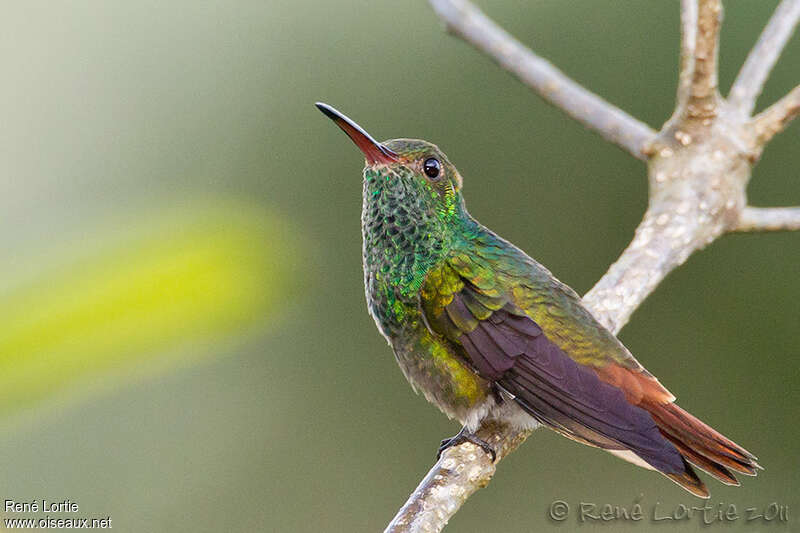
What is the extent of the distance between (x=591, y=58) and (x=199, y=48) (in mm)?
2794

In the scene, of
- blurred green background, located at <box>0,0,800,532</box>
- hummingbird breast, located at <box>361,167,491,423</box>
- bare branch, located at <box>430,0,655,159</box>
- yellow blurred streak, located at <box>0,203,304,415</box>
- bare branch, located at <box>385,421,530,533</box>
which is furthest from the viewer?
blurred green background, located at <box>0,0,800,532</box>

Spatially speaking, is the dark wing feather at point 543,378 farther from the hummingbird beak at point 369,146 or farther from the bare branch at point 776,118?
the bare branch at point 776,118

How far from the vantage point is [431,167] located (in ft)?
8.11

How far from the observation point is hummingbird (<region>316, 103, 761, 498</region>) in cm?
198

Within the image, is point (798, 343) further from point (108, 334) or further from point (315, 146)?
point (108, 334)

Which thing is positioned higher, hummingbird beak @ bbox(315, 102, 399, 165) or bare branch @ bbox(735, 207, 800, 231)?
hummingbird beak @ bbox(315, 102, 399, 165)

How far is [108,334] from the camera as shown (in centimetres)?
51

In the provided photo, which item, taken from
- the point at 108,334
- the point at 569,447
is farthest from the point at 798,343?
the point at 108,334

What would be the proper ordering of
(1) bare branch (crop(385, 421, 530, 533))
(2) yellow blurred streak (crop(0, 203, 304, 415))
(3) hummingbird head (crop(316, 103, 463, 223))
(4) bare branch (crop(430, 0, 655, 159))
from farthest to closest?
(4) bare branch (crop(430, 0, 655, 159)) → (3) hummingbird head (crop(316, 103, 463, 223)) → (1) bare branch (crop(385, 421, 530, 533)) → (2) yellow blurred streak (crop(0, 203, 304, 415))

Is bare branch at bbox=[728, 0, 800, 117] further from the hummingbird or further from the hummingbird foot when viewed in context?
the hummingbird foot

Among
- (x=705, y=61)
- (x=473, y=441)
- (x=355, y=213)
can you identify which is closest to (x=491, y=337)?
(x=473, y=441)

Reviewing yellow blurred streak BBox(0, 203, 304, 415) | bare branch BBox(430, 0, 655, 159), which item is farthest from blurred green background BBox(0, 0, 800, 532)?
yellow blurred streak BBox(0, 203, 304, 415)

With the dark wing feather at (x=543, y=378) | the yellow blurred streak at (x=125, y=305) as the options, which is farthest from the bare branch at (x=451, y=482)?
the yellow blurred streak at (x=125, y=305)

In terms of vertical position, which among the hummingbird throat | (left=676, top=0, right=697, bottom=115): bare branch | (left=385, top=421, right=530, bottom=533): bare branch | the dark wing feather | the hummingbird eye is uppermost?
(left=676, top=0, right=697, bottom=115): bare branch
